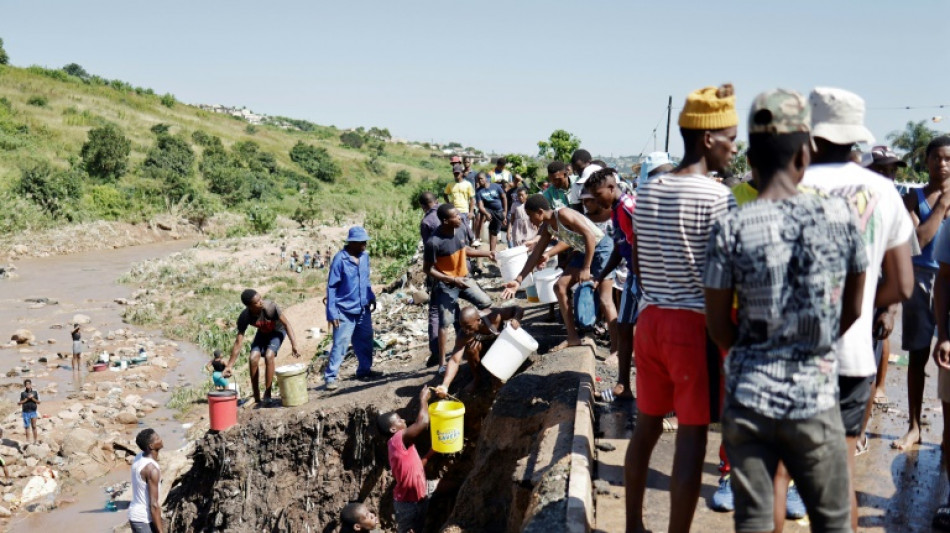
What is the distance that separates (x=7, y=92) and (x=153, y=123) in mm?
9055

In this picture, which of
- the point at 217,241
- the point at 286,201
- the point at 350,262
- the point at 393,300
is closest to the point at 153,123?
the point at 286,201

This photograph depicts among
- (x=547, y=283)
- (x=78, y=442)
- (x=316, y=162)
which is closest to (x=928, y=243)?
(x=547, y=283)

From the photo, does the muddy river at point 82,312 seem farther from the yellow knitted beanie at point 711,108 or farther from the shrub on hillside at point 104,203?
the yellow knitted beanie at point 711,108

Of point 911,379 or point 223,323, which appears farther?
point 223,323

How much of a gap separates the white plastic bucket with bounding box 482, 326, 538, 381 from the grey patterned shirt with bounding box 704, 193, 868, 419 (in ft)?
A: 14.4

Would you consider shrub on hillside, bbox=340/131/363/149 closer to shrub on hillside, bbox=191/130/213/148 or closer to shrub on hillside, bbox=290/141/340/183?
shrub on hillside, bbox=290/141/340/183

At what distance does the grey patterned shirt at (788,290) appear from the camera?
2172 mm

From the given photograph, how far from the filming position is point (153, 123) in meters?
55.9

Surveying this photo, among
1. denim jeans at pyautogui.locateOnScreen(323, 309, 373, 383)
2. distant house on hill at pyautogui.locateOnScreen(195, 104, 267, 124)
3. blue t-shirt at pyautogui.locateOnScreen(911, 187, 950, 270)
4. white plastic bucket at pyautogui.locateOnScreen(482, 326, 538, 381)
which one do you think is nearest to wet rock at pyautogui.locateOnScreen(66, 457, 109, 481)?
denim jeans at pyautogui.locateOnScreen(323, 309, 373, 383)

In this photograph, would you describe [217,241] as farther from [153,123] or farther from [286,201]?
[153,123]

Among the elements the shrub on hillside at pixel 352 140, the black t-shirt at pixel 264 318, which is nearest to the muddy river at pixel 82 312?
the black t-shirt at pixel 264 318

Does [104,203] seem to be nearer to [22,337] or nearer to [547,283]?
[22,337]

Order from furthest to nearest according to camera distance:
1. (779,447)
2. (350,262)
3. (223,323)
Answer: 1. (223,323)
2. (350,262)
3. (779,447)

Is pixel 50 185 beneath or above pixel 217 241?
above
